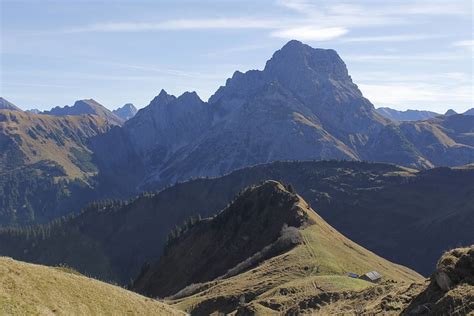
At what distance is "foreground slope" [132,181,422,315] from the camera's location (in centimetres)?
9838

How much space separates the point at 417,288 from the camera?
46.3 meters

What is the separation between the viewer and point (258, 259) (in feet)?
445

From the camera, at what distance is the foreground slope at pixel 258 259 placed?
323ft

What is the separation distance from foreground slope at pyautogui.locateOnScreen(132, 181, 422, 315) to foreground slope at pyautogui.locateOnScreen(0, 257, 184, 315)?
25482 mm

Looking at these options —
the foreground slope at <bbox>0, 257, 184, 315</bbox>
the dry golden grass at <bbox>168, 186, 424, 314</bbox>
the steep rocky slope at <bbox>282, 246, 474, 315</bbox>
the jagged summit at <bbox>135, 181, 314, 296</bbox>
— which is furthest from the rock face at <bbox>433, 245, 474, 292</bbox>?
the jagged summit at <bbox>135, 181, 314, 296</bbox>

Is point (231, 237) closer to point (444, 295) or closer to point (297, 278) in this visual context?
point (297, 278)

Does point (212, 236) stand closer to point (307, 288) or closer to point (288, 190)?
point (288, 190)

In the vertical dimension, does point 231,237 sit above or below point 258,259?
below

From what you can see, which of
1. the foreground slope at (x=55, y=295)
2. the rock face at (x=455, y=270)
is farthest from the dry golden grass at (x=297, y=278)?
the rock face at (x=455, y=270)

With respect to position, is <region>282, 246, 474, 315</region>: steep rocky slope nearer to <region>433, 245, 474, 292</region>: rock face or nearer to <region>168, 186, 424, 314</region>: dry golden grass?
<region>433, 245, 474, 292</region>: rock face

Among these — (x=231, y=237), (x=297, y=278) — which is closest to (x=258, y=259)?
(x=297, y=278)

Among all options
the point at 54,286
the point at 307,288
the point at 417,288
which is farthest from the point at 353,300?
the point at 54,286

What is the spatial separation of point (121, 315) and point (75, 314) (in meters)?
7.16

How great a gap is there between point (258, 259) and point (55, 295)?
8591 centimetres
